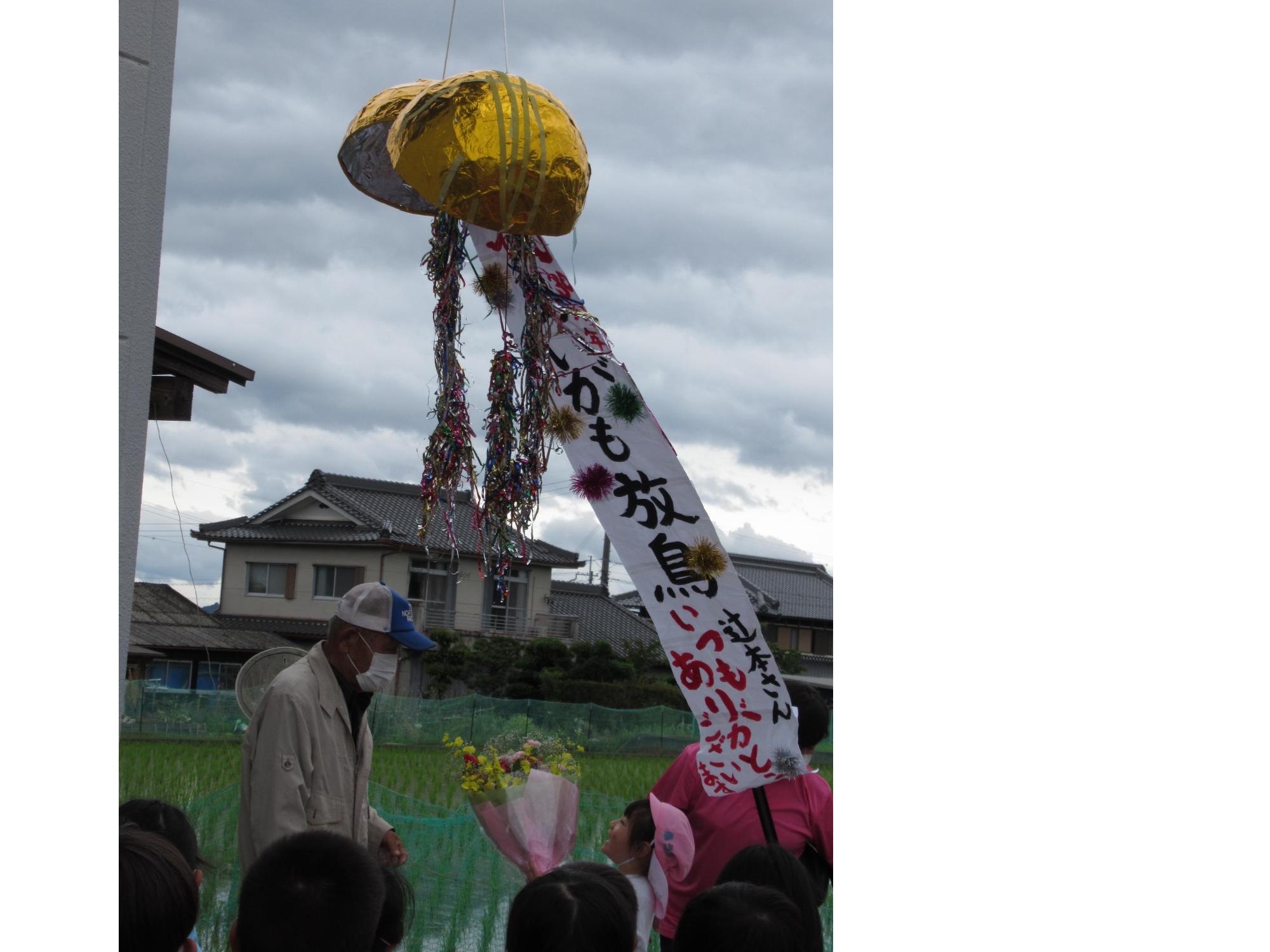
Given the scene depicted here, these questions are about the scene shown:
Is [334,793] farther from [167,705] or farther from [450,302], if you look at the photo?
[167,705]

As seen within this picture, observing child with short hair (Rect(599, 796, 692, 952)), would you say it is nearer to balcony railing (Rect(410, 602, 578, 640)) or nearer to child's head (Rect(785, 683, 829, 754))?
child's head (Rect(785, 683, 829, 754))

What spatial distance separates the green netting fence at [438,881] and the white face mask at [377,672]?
1988 millimetres

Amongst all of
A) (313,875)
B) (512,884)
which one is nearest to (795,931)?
(313,875)

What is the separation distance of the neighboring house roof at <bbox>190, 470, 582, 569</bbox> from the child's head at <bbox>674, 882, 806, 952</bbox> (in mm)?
19588

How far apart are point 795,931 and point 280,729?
1.41 metres

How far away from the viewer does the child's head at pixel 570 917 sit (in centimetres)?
195

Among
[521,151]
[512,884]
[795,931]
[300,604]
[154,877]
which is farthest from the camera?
[300,604]

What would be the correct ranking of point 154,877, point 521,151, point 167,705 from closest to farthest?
1. point 154,877
2. point 521,151
3. point 167,705

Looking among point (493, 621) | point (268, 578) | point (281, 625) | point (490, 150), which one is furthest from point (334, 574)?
point (490, 150)

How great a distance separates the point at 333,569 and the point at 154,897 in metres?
21.8

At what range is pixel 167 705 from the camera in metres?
14.3

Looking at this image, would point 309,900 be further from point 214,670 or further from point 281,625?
point 281,625

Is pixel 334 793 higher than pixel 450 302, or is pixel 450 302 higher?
pixel 450 302

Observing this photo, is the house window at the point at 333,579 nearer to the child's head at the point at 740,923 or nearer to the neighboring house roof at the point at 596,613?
the neighboring house roof at the point at 596,613
